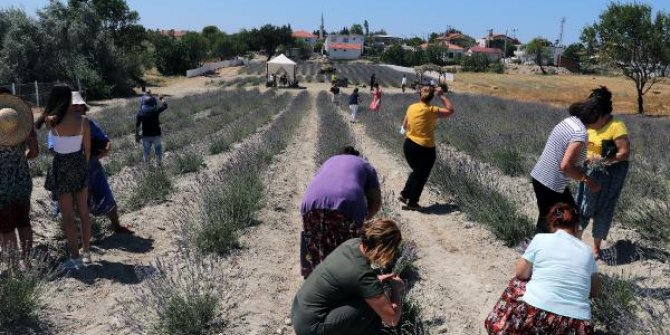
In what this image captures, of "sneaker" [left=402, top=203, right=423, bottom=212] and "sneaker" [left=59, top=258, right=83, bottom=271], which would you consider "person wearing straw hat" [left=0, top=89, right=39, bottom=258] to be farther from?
"sneaker" [left=402, top=203, right=423, bottom=212]

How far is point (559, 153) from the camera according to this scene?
13.3 ft

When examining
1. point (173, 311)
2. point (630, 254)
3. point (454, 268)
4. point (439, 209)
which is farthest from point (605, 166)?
point (173, 311)

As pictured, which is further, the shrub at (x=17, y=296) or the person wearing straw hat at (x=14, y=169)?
the person wearing straw hat at (x=14, y=169)

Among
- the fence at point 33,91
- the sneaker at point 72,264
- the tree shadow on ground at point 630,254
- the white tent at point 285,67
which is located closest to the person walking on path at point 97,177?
the sneaker at point 72,264

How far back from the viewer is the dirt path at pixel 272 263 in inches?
153

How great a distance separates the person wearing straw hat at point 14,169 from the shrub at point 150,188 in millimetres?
2212

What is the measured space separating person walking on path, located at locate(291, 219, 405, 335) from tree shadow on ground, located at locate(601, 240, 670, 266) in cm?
231

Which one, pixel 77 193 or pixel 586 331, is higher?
pixel 77 193

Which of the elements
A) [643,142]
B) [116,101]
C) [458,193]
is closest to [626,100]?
[643,142]

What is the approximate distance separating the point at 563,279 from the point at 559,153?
4.95ft

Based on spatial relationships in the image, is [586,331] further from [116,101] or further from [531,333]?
[116,101]

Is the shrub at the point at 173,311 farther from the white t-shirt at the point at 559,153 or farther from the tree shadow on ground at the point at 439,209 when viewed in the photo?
the tree shadow on ground at the point at 439,209

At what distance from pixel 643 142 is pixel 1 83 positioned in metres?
28.7

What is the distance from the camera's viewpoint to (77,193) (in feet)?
14.6
